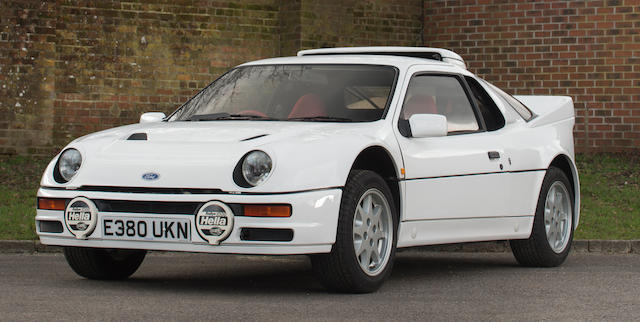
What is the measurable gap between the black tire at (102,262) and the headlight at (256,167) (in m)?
1.53

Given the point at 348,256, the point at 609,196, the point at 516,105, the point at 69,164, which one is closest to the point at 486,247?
the point at 516,105

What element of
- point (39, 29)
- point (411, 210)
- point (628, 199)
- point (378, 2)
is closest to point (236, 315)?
point (411, 210)

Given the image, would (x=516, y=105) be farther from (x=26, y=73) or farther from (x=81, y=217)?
(x=26, y=73)

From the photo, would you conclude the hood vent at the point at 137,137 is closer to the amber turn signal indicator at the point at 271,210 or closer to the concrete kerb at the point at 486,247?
the amber turn signal indicator at the point at 271,210

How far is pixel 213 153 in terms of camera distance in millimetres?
6859

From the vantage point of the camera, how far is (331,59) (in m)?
8.34

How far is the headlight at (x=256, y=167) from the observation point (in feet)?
21.9

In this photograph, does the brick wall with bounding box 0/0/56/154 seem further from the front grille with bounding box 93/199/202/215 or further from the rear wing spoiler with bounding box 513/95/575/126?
the front grille with bounding box 93/199/202/215

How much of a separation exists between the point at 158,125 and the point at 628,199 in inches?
293

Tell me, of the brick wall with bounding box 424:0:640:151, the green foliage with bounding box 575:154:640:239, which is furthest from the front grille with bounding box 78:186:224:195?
the brick wall with bounding box 424:0:640:151

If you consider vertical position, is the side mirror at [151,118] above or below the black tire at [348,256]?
above

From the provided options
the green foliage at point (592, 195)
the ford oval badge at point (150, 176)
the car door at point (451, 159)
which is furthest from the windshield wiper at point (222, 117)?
the green foliage at point (592, 195)

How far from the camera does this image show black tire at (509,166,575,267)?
8.99 metres

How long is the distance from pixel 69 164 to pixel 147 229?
777mm
